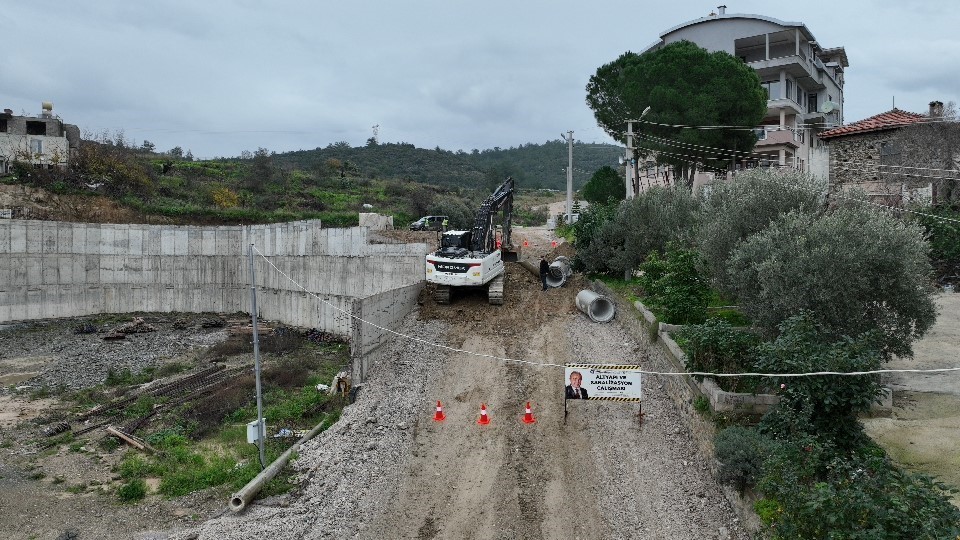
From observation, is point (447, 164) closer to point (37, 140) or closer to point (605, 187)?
point (37, 140)

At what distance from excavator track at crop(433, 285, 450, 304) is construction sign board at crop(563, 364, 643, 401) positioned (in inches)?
390

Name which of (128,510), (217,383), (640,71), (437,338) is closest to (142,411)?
(217,383)

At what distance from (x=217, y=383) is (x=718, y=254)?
16.0 meters

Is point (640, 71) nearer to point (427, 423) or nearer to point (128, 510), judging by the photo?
point (427, 423)

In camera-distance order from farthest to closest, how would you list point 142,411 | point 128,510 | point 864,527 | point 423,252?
point 423,252 < point 142,411 < point 128,510 < point 864,527

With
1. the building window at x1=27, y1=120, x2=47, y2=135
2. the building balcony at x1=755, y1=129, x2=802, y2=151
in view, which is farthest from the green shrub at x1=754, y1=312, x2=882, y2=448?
the building window at x1=27, y1=120, x2=47, y2=135

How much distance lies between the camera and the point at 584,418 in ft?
49.9

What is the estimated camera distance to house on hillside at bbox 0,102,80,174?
50.2m

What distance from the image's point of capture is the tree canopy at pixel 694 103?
3145 cm

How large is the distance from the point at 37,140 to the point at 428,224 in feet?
108

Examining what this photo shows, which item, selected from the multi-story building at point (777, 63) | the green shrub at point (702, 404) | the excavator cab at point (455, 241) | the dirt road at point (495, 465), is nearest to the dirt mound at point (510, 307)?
the excavator cab at point (455, 241)

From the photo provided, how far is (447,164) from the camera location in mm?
111188

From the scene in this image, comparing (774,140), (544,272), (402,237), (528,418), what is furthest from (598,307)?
(774,140)

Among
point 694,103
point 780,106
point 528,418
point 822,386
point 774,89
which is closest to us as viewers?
point 822,386
